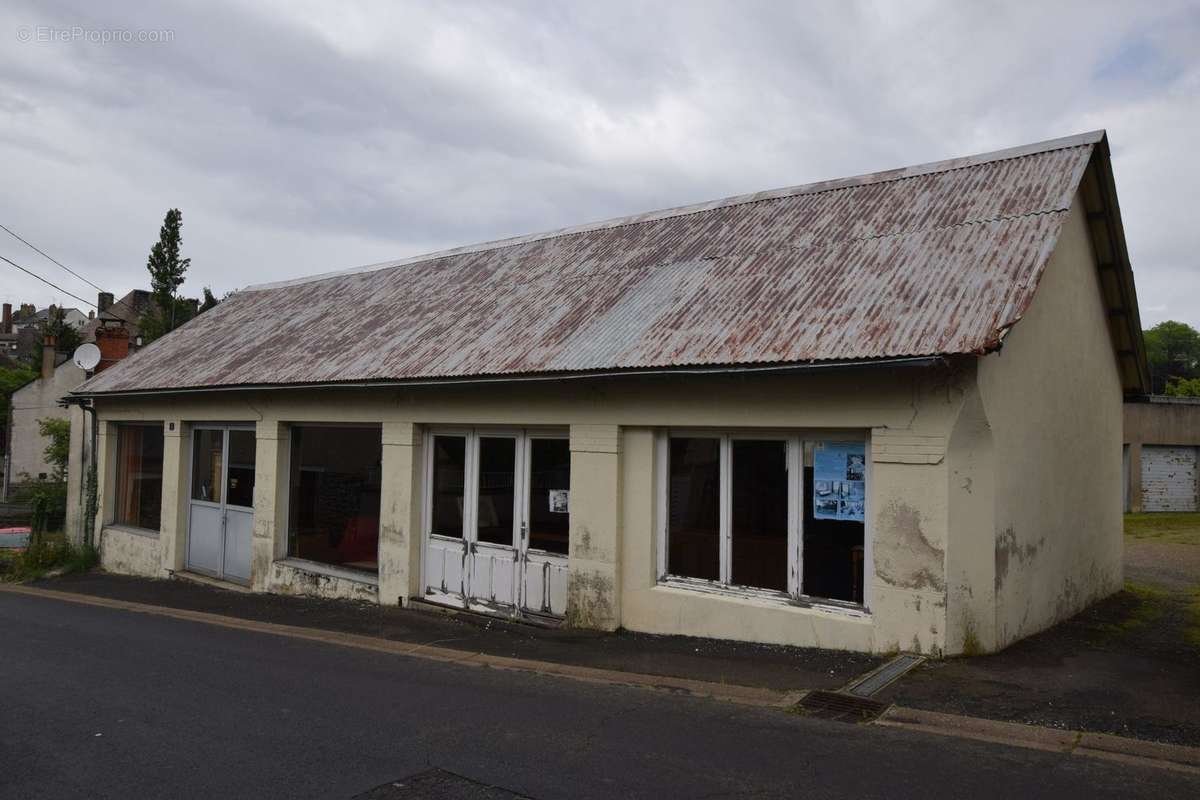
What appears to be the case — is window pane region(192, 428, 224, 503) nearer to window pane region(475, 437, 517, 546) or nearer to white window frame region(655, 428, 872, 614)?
window pane region(475, 437, 517, 546)

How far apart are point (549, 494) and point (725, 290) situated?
3.04 metres

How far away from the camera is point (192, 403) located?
46.8 ft

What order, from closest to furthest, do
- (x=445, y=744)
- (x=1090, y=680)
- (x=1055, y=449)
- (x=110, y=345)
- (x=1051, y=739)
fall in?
1. (x=1051, y=739)
2. (x=445, y=744)
3. (x=1090, y=680)
4. (x=1055, y=449)
5. (x=110, y=345)

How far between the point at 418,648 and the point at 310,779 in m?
3.91

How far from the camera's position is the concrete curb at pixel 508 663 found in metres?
6.63

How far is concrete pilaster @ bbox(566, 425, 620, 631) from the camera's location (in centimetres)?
900

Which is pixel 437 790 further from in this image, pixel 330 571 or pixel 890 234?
pixel 330 571

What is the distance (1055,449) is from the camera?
9.06 meters

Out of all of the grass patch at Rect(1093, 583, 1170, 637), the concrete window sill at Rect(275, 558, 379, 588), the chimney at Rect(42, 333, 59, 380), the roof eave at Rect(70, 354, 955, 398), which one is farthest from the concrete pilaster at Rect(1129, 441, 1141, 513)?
the chimney at Rect(42, 333, 59, 380)

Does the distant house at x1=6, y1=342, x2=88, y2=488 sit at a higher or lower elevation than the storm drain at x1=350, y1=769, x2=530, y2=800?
higher

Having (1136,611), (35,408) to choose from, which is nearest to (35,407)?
(35,408)

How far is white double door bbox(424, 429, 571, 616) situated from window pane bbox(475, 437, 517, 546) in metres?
0.01

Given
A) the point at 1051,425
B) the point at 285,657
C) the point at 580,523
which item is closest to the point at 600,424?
the point at 580,523

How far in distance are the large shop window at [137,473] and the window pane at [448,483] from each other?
777 cm
